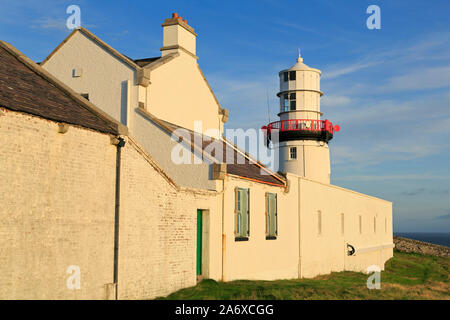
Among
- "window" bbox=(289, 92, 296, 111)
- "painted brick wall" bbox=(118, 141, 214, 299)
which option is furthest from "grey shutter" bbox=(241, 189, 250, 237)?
"window" bbox=(289, 92, 296, 111)

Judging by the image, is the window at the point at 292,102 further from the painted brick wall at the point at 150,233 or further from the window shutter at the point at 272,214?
the painted brick wall at the point at 150,233

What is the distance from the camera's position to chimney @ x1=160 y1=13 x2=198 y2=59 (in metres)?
23.7

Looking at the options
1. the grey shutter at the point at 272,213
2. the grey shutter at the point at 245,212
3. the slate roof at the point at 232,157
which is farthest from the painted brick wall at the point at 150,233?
the grey shutter at the point at 272,213

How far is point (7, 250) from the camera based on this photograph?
33.0ft

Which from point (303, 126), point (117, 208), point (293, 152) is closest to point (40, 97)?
point (117, 208)

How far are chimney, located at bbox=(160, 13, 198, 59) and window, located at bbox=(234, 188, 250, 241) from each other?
838 cm

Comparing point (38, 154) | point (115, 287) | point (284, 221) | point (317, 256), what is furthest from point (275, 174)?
point (38, 154)

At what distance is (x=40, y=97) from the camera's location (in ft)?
41.3

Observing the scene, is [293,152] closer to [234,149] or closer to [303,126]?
[303,126]

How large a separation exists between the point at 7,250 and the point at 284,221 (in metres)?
15.0

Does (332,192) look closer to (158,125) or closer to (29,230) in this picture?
(158,125)

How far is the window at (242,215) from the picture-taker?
61.4 ft

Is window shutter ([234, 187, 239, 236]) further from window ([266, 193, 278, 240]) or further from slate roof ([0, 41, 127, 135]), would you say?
slate roof ([0, 41, 127, 135])

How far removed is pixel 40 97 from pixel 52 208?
311cm
